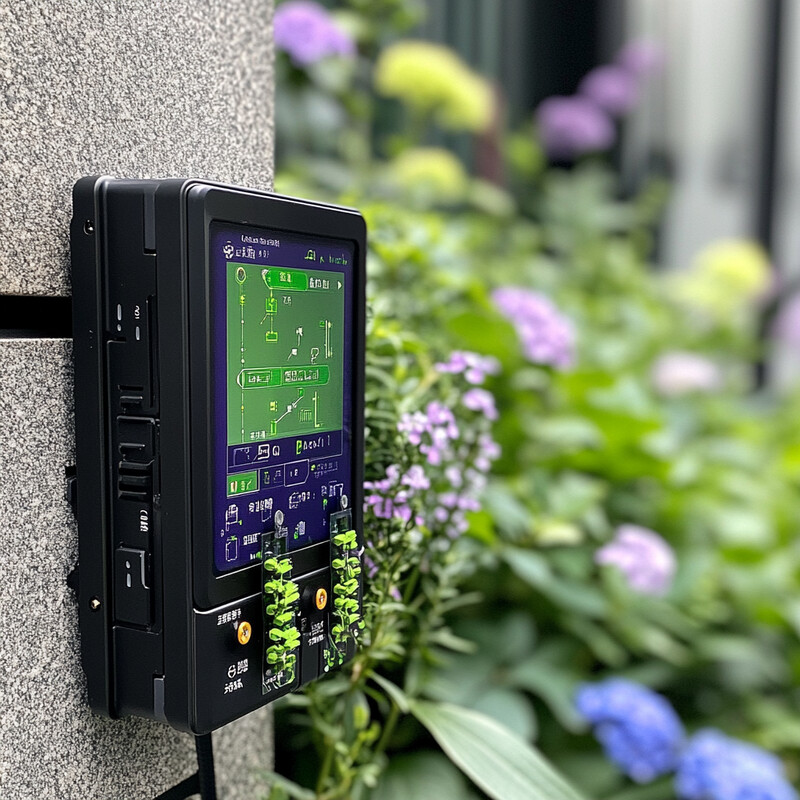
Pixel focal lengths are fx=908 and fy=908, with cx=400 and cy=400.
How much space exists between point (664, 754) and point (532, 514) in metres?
0.37

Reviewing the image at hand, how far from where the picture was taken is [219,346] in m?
0.58

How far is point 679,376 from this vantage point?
1948 millimetres

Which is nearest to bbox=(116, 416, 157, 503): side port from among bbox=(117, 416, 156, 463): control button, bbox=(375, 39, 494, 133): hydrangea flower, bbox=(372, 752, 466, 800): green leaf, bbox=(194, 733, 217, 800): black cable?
bbox=(117, 416, 156, 463): control button

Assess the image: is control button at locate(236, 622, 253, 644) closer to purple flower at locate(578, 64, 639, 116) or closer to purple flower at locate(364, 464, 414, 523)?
purple flower at locate(364, 464, 414, 523)

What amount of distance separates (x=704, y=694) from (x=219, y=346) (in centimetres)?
133

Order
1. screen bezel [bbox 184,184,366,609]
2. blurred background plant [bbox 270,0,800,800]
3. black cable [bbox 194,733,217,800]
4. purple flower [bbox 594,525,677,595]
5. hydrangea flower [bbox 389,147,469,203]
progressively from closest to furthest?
screen bezel [bbox 184,184,366,609]
black cable [bbox 194,733,217,800]
blurred background plant [bbox 270,0,800,800]
purple flower [bbox 594,525,677,595]
hydrangea flower [bbox 389,147,469,203]

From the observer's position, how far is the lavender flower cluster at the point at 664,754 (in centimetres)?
119

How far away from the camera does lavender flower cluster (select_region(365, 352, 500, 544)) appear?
760 mm

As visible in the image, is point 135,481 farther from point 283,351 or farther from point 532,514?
point 532,514

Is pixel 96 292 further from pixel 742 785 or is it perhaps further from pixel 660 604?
pixel 660 604

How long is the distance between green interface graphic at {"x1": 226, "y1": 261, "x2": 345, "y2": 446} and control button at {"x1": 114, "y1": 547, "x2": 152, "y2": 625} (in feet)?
0.32

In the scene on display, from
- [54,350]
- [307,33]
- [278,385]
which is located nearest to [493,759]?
[278,385]

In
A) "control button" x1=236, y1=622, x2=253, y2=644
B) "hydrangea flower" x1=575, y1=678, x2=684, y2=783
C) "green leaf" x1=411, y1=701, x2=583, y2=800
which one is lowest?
"hydrangea flower" x1=575, y1=678, x2=684, y2=783

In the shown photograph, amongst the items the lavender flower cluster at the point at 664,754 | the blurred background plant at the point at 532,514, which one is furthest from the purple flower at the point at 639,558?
the lavender flower cluster at the point at 664,754
